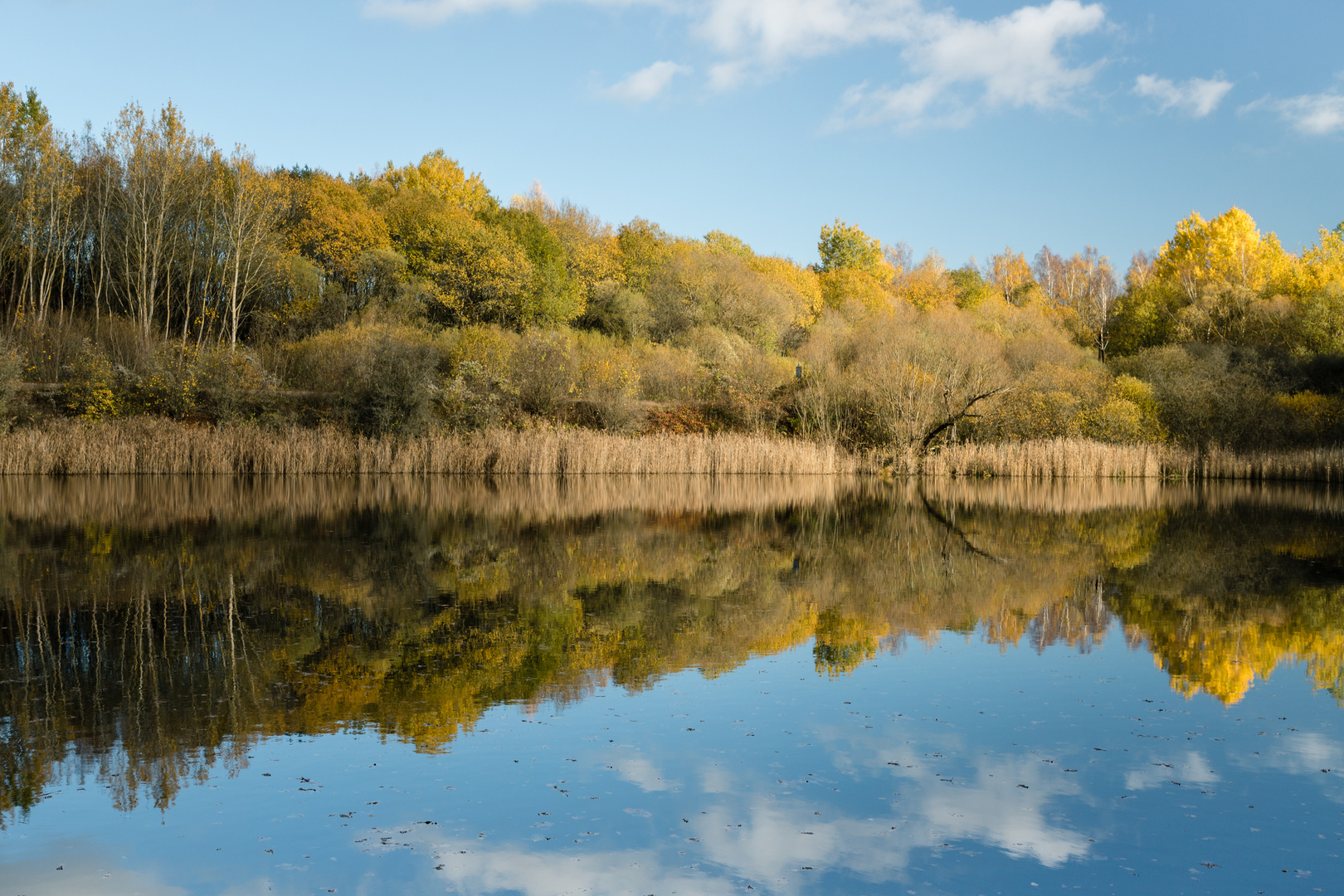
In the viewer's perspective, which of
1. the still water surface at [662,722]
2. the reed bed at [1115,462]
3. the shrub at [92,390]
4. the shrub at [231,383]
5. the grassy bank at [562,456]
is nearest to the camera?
the still water surface at [662,722]

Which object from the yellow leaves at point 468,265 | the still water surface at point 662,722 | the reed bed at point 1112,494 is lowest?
the still water surface at point 662,722

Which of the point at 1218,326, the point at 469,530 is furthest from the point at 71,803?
the point at 1218,326

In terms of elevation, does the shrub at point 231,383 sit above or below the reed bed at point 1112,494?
above

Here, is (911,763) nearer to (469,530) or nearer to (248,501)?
(469,530)

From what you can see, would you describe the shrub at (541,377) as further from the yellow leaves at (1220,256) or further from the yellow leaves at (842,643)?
the yellow leaves at (1220,256)

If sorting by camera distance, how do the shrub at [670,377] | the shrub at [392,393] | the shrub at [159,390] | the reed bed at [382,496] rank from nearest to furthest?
the reed bed at [382,496]
the shrub at [392,393]
the shrub at [159,390]
the shrub at [670,377]

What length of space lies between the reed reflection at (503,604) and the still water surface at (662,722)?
0.16 ft

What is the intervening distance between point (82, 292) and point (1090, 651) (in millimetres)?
39029

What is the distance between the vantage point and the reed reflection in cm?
539

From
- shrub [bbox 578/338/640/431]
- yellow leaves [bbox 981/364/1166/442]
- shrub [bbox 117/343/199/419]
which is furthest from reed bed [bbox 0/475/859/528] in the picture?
yellow leaves [bbox 981/364/1166/442]

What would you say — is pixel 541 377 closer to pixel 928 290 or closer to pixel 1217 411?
pixel 1217 411

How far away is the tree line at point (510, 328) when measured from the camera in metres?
28.8

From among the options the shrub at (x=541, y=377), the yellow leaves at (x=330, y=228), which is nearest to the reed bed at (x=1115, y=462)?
the shrub at (x=541, y=377)

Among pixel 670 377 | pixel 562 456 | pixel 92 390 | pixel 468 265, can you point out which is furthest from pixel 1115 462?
pixel 92 390
